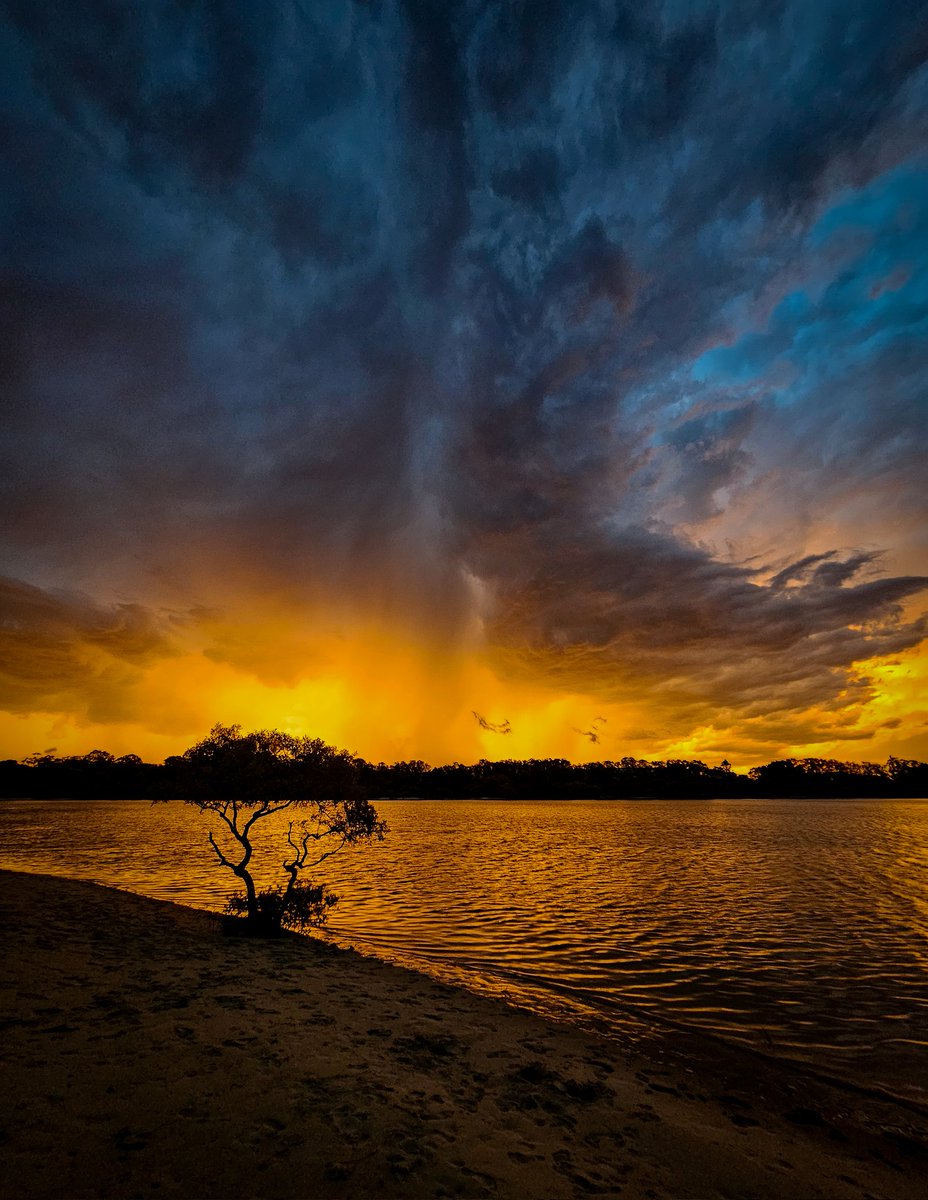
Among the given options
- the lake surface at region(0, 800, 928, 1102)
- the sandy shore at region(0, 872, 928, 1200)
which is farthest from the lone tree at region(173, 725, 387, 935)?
the sandy shore at region(0, 872, 928, 1200)

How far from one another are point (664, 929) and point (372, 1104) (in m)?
22.3

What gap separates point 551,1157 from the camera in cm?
886

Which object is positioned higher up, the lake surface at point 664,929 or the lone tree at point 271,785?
the lone tree at point 271,785

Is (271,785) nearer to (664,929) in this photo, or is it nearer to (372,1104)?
(372,1104)

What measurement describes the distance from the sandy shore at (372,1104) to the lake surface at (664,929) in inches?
115

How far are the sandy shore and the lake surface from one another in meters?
2.91

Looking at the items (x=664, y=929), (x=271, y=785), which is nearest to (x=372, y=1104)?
(x=271, y=785)

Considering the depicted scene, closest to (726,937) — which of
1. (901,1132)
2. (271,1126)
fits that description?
(901,1132)

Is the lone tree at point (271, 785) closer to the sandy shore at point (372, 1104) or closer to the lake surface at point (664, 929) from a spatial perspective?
the lake surface at point (664, 929)

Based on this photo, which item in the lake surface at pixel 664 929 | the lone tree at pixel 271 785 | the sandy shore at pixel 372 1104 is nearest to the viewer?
the sandy shore at pixel 372 1104

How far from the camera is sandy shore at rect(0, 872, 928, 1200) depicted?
25.5 feet

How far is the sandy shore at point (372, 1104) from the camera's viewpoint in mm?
7781

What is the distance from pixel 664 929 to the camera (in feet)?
90.8

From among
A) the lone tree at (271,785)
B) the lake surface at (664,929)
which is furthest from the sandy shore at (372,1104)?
the lone tree at (271,785)
